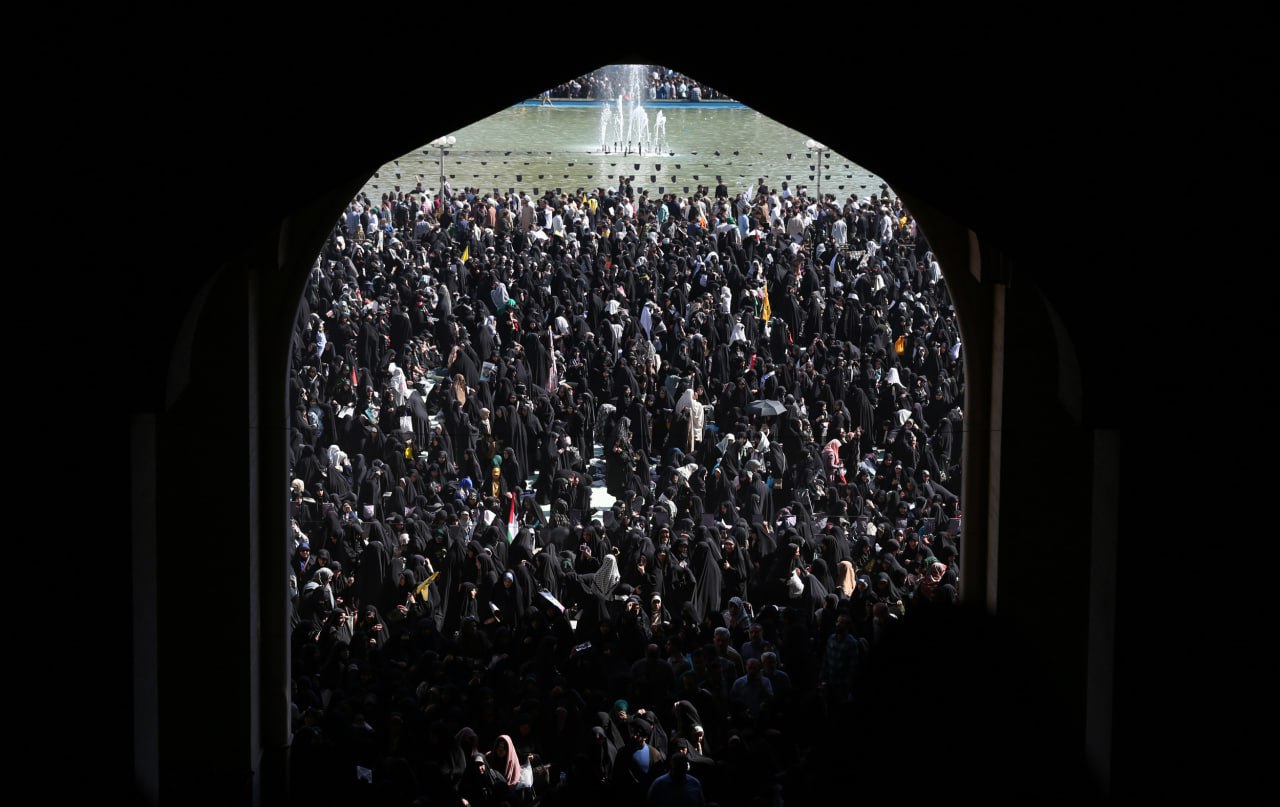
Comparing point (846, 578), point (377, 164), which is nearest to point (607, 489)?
point (846, 578)

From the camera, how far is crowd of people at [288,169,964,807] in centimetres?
787

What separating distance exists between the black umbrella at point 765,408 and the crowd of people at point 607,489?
0.07 m

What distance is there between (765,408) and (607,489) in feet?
6.67

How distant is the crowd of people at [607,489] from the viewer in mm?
7867

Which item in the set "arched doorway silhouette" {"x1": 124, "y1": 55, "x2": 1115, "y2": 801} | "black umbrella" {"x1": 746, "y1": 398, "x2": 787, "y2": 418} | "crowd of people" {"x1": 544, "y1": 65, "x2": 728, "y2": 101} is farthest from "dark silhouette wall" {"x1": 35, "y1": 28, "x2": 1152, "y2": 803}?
"crowd of people" {"x1": 544, "y1": 65, "x2": 728, "y2": 101}

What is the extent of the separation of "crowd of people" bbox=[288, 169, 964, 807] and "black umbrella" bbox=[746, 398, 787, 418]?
70 millimetres

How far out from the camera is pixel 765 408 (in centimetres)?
1588
